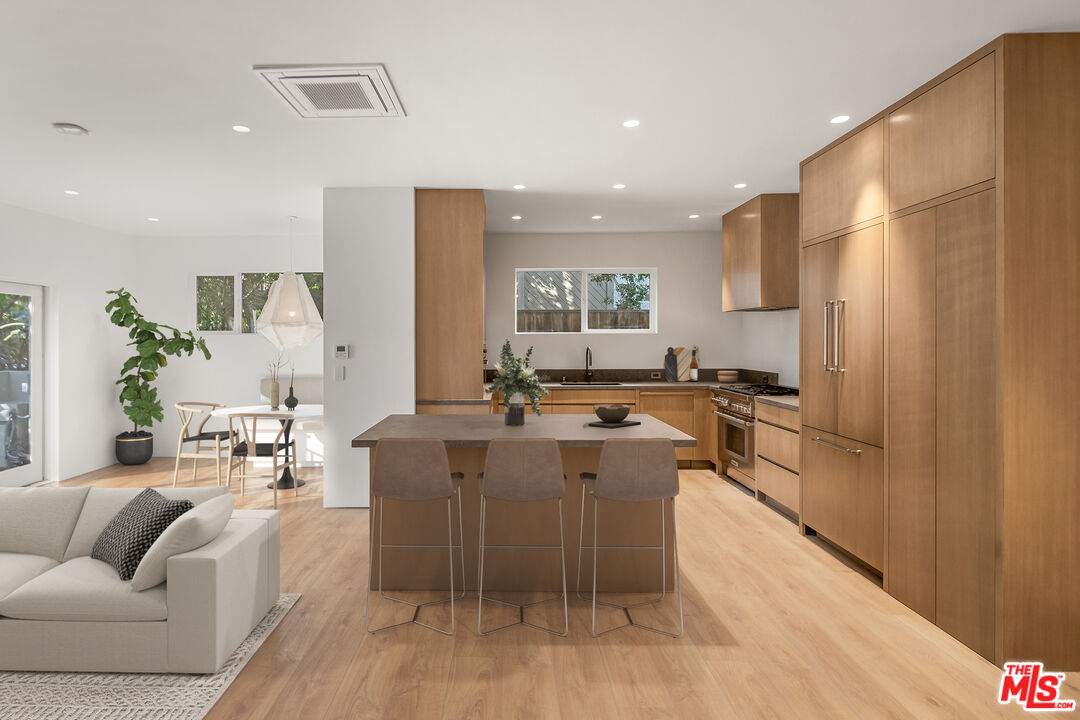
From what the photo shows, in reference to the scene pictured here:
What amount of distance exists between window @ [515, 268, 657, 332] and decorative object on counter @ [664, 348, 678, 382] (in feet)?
1.22

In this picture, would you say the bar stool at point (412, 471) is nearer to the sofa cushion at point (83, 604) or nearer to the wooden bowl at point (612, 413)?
the sofa cushion at point (83, 604)

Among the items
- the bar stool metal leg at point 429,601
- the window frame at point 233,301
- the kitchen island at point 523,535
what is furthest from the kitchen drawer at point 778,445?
the window frame at point 233,301

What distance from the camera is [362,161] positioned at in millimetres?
4332

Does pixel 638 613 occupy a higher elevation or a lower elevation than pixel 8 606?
lower

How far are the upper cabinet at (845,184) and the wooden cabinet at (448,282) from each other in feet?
8.36

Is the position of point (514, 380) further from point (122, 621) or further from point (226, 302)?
point (226, 302)

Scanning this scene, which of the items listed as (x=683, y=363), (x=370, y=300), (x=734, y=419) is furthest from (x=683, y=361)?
(x=370, y=300)

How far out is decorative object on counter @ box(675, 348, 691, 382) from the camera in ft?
23.4

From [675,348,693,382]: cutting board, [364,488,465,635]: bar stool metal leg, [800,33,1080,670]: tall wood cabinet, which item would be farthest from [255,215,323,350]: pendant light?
[800,33,1080,670]: tall wood cabinet

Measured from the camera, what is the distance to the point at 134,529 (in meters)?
2.72

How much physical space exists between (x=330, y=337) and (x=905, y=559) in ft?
14.0

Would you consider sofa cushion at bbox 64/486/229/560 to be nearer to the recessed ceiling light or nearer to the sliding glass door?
the recessed ceiling light

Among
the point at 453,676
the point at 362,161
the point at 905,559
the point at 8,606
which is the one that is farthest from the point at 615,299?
the point at 8,606

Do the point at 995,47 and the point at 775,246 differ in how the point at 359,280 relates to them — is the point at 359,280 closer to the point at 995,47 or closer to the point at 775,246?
the point at 775,246
